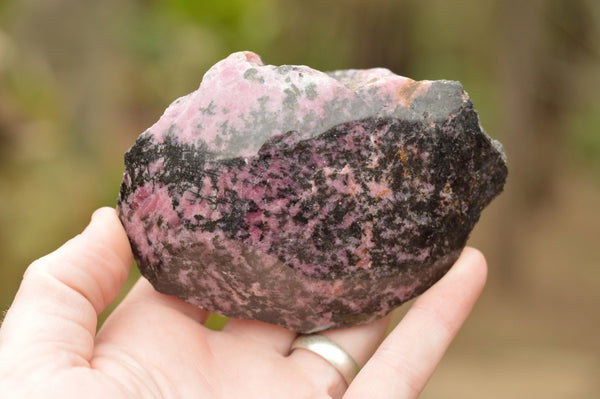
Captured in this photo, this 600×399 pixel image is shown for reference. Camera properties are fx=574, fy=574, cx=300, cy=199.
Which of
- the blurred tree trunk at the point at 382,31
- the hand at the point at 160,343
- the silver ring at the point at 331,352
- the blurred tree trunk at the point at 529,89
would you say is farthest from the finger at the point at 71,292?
the blurred tree trunk at the point at 382,31

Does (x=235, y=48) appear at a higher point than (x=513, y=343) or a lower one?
higher

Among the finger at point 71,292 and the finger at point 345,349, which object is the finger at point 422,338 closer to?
the finger at point 345,349

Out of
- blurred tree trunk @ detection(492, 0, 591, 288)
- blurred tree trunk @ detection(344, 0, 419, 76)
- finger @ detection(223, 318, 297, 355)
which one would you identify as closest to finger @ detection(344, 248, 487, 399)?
finger @ detection(223, 318, 297, 355)

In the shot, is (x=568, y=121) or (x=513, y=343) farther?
(x=568, y=121)

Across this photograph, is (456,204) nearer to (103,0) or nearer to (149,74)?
(103,0)

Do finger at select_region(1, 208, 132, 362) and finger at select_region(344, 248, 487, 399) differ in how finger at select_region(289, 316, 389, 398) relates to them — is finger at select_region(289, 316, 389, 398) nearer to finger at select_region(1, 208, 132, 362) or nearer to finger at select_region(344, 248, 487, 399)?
finger at select_region(344, 248, 487, 399)

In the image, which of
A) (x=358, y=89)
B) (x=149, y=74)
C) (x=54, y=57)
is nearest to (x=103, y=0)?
(x=54, y=57)

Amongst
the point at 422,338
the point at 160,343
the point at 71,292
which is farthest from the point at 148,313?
the point at 422,338

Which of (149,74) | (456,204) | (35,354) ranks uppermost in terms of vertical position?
(456,204)
